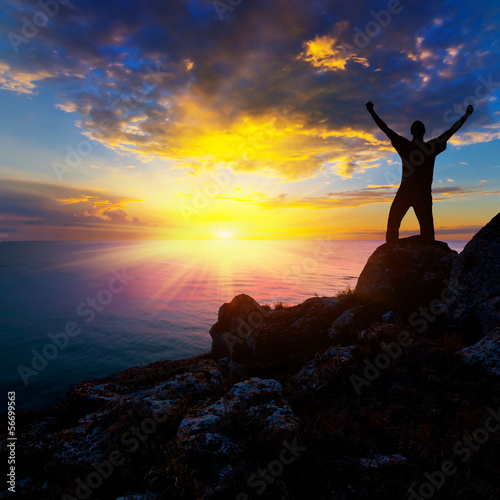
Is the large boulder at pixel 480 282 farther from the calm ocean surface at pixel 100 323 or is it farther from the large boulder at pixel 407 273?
the calm ocean surface at pixel 100 323

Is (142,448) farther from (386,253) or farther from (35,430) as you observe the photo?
(386,253)

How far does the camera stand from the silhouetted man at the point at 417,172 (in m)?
10.8

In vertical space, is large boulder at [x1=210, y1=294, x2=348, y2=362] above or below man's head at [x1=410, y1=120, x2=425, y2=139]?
below

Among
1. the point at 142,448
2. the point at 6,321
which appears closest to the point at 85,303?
the point at 6,321

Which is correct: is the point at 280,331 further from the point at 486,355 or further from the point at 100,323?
the point at 100,323

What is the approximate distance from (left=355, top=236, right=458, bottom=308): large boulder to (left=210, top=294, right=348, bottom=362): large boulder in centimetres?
154

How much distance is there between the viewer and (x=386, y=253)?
1165cm

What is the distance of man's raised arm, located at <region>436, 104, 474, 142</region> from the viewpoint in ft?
32.2

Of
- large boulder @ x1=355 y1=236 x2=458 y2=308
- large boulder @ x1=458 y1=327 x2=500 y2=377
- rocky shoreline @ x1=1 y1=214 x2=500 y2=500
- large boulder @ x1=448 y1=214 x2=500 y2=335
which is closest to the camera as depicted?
rocky shoreline @ x1=1 y1=214 x2=500 y2=500

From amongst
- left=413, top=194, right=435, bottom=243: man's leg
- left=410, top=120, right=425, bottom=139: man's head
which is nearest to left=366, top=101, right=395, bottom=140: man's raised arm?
left=410, top=120, right=425, bottom=139: man's head

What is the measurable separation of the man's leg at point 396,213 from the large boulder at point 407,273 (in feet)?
1.59

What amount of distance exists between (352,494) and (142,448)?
338 centimetres

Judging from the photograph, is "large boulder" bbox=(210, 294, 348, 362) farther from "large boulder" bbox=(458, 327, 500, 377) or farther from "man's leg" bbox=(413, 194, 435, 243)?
"man's leg" bbox=(413, 194, 435, 243)

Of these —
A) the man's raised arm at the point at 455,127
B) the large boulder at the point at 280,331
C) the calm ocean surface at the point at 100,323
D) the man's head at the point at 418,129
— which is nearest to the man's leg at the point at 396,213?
the man's head at the point at 418,129
